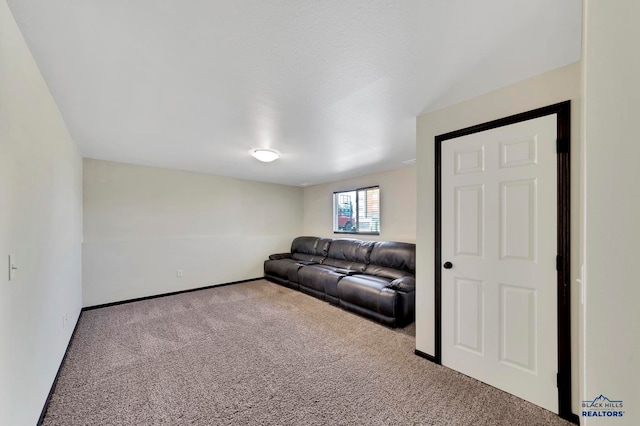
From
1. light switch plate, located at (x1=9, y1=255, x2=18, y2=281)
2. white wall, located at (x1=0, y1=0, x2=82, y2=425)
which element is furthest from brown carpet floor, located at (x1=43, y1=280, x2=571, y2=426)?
light switch plate, located at (x1=9, y1=255, x2=18, y2=281)

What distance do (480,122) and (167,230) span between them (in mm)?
4722

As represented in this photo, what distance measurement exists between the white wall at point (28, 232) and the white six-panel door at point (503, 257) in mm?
2693

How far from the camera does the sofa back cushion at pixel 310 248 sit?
5.32 metres

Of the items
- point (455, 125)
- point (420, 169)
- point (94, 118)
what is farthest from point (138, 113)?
point (455, 125)

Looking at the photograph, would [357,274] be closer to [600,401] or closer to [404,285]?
[404,285]

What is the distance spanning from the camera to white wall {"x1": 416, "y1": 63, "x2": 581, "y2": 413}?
1.58 meters

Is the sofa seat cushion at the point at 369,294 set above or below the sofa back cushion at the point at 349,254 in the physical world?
below

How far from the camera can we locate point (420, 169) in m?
2.37

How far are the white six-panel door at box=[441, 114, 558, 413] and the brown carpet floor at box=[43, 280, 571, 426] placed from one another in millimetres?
204

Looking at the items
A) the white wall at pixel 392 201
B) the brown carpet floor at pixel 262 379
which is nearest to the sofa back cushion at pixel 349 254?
the white wall at pixel 392 201

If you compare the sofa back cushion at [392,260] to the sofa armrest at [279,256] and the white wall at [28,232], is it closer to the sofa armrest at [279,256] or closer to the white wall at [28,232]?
the sofa armrest at [279,256]

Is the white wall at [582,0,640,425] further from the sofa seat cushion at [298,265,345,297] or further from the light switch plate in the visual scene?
the sofa seat cushion at [298,265,345,297]

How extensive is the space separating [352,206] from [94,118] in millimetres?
4248

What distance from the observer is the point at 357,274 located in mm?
4039
